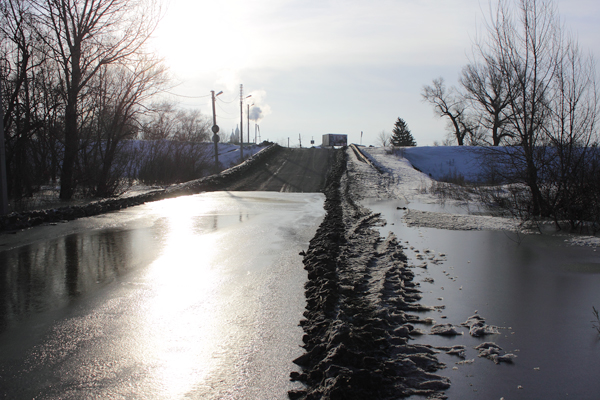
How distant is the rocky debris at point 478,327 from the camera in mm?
4531

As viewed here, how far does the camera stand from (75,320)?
4.78 metres

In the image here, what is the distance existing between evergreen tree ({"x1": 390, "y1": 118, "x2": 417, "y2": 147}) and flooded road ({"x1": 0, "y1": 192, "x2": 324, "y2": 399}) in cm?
7009

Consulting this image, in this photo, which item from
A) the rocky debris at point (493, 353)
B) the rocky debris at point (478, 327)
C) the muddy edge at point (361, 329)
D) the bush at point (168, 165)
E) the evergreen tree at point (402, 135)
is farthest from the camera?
the evergreen tree at point (402, 135)

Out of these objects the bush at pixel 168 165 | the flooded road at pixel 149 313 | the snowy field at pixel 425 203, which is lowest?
the flooded road at pixel 149 313

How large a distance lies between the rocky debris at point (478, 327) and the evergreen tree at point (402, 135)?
7410 centimetres

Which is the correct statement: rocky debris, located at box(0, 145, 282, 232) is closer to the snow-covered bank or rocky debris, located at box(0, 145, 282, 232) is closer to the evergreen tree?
the snow-covered bank

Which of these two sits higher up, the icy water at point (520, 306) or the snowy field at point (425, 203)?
the snowy field at point (425, 203)

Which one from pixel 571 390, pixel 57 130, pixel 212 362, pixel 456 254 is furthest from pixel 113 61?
pixel 571 390

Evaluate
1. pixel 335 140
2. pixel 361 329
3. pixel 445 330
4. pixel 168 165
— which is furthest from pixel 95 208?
pixel 335 140

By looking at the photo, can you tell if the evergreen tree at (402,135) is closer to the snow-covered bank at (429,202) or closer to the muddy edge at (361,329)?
the snow-covered bank at (429,202)

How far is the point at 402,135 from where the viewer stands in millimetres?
77312

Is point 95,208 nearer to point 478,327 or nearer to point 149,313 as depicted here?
point 149,313

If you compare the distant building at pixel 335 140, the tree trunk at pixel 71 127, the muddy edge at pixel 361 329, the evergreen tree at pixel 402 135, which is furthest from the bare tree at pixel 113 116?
the evergreen tree at pixel 402 135

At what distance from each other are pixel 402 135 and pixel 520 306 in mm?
74641
